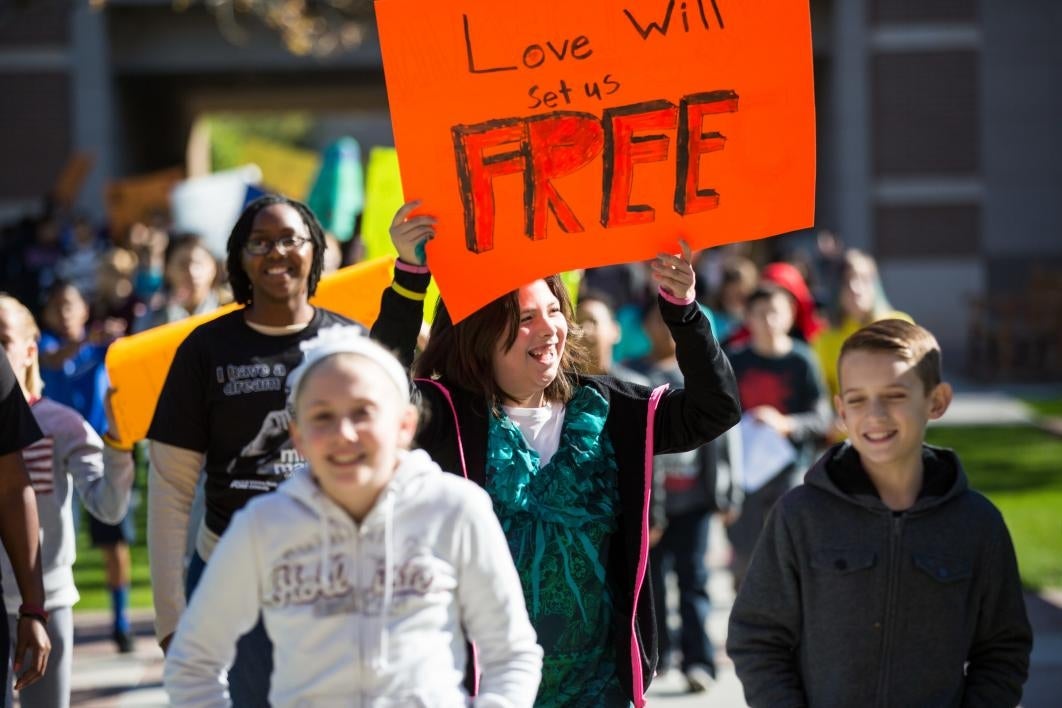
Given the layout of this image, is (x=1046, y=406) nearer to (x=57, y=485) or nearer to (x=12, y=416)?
(x=57, y=485)

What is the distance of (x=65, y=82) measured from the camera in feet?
90.4

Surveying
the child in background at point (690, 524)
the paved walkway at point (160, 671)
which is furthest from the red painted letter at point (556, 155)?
the paved walkway at point (160, 671)

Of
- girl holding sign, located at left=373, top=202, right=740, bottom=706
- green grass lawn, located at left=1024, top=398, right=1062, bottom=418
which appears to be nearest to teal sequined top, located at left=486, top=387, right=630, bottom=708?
girl holding sign, located at left=373, top=202, right=740, bottom=706

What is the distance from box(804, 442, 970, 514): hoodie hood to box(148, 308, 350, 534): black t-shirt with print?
144cm

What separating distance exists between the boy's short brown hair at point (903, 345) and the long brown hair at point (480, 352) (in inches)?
26.7

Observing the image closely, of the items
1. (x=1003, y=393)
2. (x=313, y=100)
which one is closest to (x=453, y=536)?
(x=1003, y=393)

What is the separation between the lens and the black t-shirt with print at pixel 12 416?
13.1 ft

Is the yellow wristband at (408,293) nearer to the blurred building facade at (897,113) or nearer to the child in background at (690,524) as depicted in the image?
the child in background at (690,524)

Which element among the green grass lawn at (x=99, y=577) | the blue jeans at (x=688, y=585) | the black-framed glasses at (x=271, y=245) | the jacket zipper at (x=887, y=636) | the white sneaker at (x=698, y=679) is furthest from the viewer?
the green grass lawn at (x=99, y=577)

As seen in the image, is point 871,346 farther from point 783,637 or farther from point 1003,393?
point 1003,393

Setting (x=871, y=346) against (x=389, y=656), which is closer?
(x=389, y=656)

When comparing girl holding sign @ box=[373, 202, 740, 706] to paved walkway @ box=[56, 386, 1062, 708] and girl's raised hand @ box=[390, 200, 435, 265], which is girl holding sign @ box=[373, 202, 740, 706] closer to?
girl's raised hand @ box=[390, 200, 435, 265]

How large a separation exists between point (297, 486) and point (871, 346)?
142 centimetres

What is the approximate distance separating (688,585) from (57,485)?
119 inches
